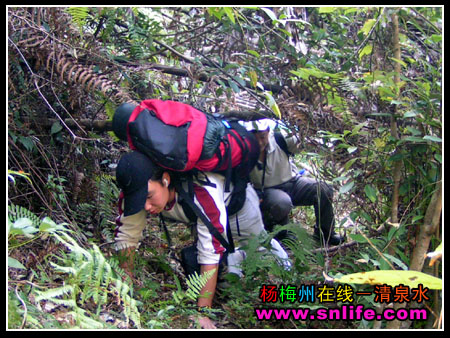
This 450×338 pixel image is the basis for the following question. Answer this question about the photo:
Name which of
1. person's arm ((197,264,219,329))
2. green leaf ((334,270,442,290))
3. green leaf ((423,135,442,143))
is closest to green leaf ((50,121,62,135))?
person's arm ((197,264,219,329))

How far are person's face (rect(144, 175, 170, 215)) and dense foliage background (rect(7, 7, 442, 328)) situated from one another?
0.54 metres

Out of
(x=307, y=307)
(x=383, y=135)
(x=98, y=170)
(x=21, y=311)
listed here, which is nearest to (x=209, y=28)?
(x=98, y=170)

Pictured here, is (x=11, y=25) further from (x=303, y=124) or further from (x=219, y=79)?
(x=303, y=124)

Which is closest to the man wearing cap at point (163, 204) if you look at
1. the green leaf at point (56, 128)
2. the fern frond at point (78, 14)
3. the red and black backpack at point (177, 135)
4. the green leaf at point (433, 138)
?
the red and black backpack at point (177, 135)

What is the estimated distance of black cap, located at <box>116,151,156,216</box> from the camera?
3729mm

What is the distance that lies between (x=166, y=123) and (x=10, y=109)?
1.43 meters

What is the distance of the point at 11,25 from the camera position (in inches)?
153

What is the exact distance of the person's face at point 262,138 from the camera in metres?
4.61

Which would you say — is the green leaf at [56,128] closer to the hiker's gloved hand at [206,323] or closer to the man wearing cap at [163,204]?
the man wearing cap at [163,204]

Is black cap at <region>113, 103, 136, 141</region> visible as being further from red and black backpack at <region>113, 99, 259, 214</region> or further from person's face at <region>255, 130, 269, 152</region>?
person's face at <region>255, 130, 269, 152</region>

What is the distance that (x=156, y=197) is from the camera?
396 cm

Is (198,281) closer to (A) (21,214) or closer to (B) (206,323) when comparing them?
(B) (206,323)

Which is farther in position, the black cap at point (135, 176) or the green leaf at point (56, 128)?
the green leaf at point (56, 128)

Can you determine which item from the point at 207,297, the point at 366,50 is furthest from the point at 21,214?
the point at 366,50
